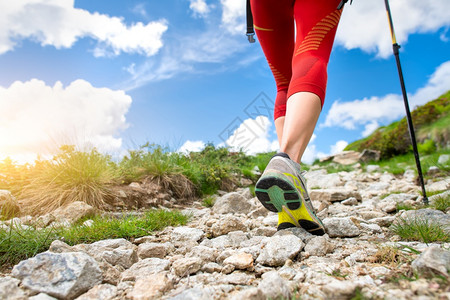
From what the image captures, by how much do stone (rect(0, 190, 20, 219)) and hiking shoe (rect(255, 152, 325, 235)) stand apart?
321 centimetres

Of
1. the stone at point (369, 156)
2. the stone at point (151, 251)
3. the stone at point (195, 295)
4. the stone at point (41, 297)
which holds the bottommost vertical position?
the stone at point (41, 297)

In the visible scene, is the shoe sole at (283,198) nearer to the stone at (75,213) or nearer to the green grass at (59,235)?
the green grass at (59,235)


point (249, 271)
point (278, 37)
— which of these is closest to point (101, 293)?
point (249, 271)

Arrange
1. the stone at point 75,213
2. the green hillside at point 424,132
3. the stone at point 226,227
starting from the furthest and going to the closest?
1. the green hillside at point 424,132
2. the stone at point 75,213
3. the stone at point 226,227

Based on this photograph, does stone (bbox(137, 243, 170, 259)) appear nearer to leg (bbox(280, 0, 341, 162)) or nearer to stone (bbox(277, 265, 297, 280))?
stone (bbox(277, 265, 297, 280))

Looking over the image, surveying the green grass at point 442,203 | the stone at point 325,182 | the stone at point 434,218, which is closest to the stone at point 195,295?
the stone at point 434,218

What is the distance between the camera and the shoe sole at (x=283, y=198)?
4.94 feet

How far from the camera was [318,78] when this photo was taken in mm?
1640

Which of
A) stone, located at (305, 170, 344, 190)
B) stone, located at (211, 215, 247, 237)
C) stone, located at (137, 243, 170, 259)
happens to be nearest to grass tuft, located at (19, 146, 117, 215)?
stone, located at (211, 215, 247, 237)

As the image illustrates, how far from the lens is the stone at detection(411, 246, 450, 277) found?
958 mm

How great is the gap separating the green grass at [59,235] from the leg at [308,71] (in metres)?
1.31

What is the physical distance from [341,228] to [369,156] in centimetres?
1075

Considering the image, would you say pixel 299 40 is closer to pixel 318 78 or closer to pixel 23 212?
pixel 318 78

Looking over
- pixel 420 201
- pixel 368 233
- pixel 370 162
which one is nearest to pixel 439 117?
pixel 370 162
